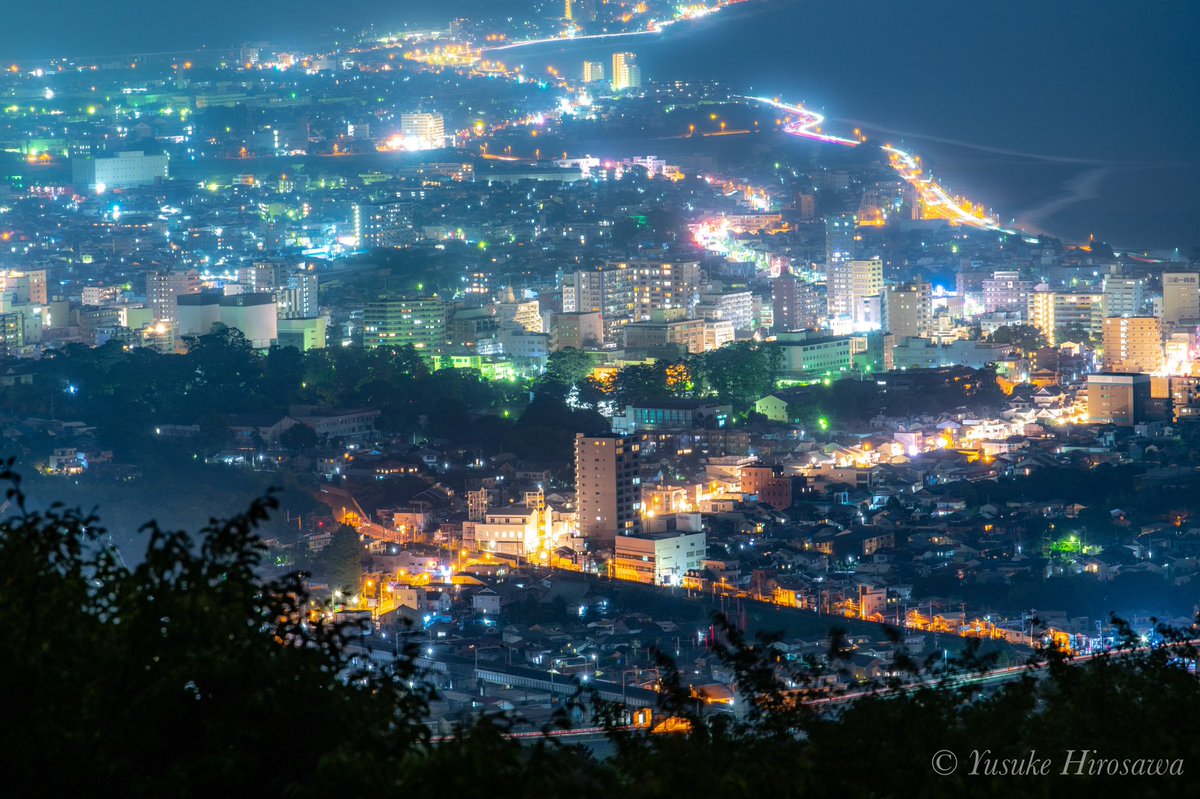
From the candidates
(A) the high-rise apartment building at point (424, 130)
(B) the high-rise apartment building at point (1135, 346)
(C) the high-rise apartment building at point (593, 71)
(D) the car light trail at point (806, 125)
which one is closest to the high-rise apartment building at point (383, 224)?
(A) the high-rise apartment building at point (424, 130)

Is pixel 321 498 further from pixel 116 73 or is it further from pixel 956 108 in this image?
pixel 956 108

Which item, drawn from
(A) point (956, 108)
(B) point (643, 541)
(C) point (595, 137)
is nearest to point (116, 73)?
(C) point (595, 137)

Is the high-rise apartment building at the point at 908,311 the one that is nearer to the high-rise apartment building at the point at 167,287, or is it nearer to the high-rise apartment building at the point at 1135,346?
the high-rise apartment building at the point at 1135,346

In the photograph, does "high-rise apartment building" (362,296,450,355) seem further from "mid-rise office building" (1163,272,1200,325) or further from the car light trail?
the car light trail

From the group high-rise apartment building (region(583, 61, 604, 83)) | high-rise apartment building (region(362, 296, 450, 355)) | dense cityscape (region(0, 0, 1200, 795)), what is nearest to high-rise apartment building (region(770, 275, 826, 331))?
dense cityscape (region(0, 0, 1200, 795))

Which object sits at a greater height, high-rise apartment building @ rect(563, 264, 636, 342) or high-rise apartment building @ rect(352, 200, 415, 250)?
high-rise apartment building @ rect(352, 200, 415, 250)

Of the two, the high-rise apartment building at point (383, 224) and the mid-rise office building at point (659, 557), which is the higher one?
the high-rise apartment building at point (383, 224)
